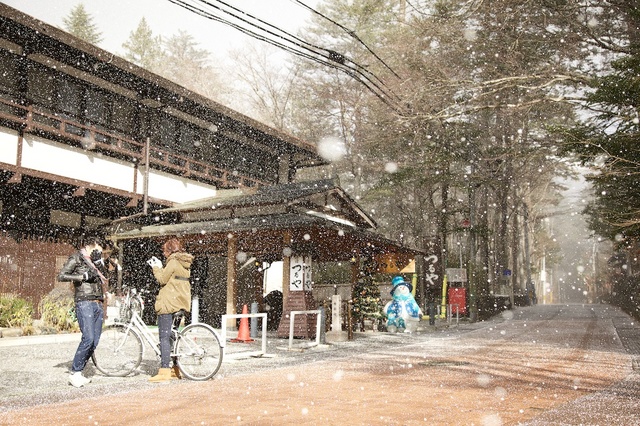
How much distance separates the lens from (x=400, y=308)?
18.6 meters

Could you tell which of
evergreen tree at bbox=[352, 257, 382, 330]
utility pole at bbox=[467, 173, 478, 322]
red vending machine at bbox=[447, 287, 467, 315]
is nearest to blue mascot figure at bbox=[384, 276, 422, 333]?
evergreen tree at bbox=[352, 257, 382, 330]

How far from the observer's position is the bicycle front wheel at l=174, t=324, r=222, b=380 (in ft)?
26.7

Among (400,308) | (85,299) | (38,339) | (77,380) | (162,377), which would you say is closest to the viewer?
(77,380)

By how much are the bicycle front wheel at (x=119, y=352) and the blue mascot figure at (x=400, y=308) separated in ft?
37.5

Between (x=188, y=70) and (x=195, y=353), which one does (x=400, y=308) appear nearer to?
(x=195, y=353)

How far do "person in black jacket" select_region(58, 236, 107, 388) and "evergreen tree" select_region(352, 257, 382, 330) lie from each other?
11.7m

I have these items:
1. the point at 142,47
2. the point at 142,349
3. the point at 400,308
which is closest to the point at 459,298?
the point at 400,308

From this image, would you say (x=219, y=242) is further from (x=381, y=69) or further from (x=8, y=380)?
(x=381, y=69)

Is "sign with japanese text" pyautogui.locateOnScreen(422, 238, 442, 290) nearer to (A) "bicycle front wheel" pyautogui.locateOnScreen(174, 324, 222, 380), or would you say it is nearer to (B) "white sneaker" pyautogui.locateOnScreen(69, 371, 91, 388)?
(A) "bicycle front wheel" pyautogui.locateOnScreen(174, 324, 222, 380)

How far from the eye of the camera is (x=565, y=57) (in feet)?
55.5

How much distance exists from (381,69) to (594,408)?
2512cm

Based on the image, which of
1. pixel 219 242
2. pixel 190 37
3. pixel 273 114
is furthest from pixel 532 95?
pixel 190 37

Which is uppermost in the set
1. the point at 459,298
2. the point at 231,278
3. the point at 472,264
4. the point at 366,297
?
the point at 472,264

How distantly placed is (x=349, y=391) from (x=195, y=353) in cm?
253
